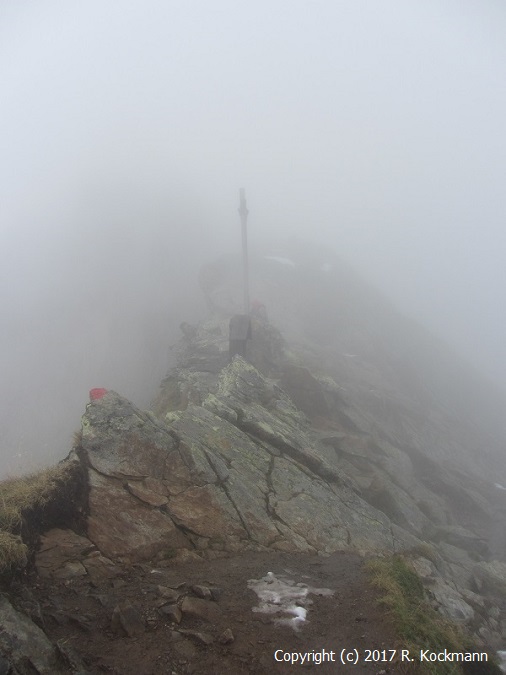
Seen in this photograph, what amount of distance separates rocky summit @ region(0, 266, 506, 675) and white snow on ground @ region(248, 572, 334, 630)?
6 centimetres

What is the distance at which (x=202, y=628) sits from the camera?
6977 millimetres

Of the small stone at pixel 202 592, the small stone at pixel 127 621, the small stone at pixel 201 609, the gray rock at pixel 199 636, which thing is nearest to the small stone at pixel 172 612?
the small stone at pixel 201 609

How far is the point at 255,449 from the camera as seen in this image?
15078 mm

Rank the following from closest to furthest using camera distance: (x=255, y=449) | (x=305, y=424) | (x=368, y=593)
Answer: (x=368, y=593), (x=255, y=449), (x=305, y=424)

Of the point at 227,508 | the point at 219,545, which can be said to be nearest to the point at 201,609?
the point at 219,545

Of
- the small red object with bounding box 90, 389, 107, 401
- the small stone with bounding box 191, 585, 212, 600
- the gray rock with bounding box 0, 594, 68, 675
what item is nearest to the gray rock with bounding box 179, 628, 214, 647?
the small stone with bounding box 191, 585, 212, 600

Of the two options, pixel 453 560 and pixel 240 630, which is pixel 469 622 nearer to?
pixel 453 560

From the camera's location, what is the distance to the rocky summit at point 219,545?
21.3 feet

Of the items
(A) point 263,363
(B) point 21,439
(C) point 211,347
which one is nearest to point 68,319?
(B) point 21,439

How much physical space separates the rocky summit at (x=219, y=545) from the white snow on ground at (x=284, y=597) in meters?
0.06

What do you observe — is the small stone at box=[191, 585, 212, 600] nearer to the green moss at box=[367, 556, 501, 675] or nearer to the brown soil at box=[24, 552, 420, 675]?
the brown soil at box=[24, 552, 420, 675]

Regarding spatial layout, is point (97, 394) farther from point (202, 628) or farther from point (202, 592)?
point (202, 628)

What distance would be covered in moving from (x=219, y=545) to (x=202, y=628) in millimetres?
3597

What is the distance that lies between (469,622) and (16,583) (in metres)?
12.5
